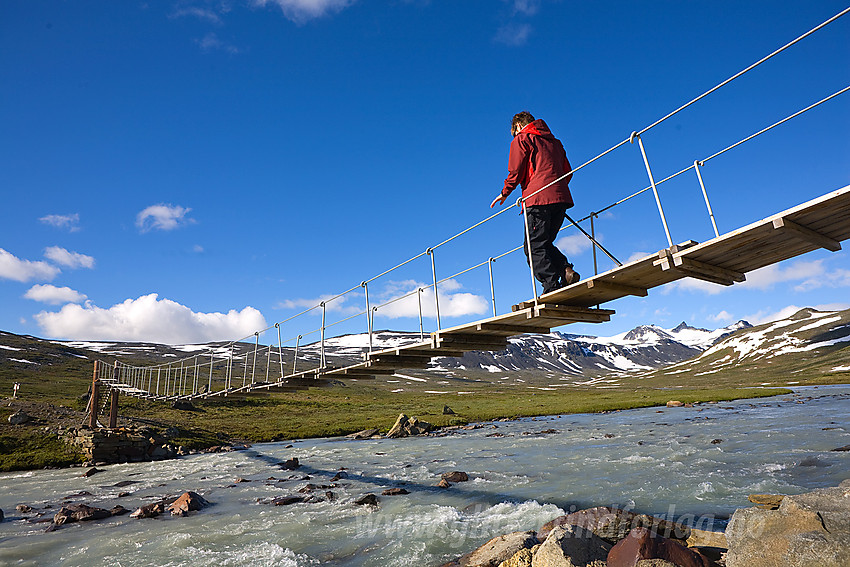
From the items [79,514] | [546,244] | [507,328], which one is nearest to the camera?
[546,244]

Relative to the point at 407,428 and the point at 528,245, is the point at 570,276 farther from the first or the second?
the point at 407,428

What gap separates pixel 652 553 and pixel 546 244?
4.48 meters

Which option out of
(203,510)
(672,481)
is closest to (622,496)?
(672,481)

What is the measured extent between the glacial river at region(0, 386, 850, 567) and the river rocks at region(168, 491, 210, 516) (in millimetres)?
362

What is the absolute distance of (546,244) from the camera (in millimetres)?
7730

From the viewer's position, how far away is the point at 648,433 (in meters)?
27.0

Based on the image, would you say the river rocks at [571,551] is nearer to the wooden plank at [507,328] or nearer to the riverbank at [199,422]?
the wooden plank at [507,328]

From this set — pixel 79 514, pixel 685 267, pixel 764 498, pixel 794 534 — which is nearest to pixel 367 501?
pixel 79 514

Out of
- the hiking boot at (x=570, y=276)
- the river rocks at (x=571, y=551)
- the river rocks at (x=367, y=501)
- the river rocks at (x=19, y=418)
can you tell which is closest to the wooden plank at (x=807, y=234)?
the hiking boot at (x=570, y=276)

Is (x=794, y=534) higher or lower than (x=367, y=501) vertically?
higher

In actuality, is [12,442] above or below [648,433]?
above

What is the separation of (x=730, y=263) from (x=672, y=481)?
9.53m

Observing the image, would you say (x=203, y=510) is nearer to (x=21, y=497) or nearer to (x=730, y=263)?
(x=21, y=497)

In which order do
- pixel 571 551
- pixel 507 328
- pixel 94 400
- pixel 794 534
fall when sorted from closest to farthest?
pixel 794 534 → pixel 571 551 → pixel 507 328 → pixel 94 400
